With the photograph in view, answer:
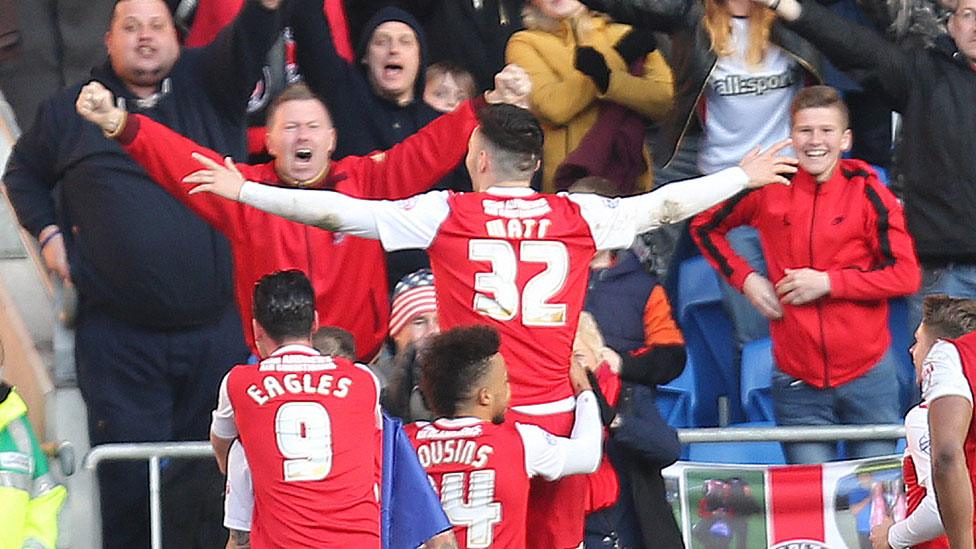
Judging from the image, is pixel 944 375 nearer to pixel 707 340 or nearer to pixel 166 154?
pixel 707 340

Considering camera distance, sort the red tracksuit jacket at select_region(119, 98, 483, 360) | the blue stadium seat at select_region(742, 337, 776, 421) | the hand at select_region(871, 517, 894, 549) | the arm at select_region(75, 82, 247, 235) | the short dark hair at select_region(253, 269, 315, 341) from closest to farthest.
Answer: the short dark hair at select_region(253, 269, 315, 341)
the hand at select_region(871, 517, 894, 549)
the arm at select_region(75, 82, 247, 235)
the red tracksuit jacket at select_region(119, 98, 483, 360)
the blue stadium seat at select_region(742, 337, 776, 421)

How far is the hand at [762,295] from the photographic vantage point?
9688mm

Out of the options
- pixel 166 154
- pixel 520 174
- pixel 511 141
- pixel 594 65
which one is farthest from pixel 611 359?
pixel 594 65

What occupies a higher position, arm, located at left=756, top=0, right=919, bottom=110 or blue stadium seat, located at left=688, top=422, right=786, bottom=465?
arm, located at left=756, top=0, right=919, bottom=110

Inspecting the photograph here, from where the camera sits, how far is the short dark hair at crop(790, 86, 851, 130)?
31.9ft

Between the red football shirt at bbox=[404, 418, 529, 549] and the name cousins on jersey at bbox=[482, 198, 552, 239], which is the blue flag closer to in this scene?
the red football shirt at bbox=[404, 418, 529, 549]

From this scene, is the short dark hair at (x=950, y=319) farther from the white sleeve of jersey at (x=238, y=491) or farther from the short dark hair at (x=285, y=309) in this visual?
the white sleeve of jersey at (x=238, y=491)

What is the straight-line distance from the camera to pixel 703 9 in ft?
34.1

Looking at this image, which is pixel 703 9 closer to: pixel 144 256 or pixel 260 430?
pixel 144 256

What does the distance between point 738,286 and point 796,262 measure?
27cm

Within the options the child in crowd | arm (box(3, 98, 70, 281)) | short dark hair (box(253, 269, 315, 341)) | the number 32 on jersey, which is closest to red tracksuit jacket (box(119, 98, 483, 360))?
arm (box(3, 98, 70, 281))

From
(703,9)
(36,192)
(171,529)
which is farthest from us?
(703,9)

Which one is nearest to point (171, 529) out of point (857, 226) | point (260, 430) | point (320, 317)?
point (320, 317)

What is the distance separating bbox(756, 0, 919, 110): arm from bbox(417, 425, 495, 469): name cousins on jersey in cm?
315
